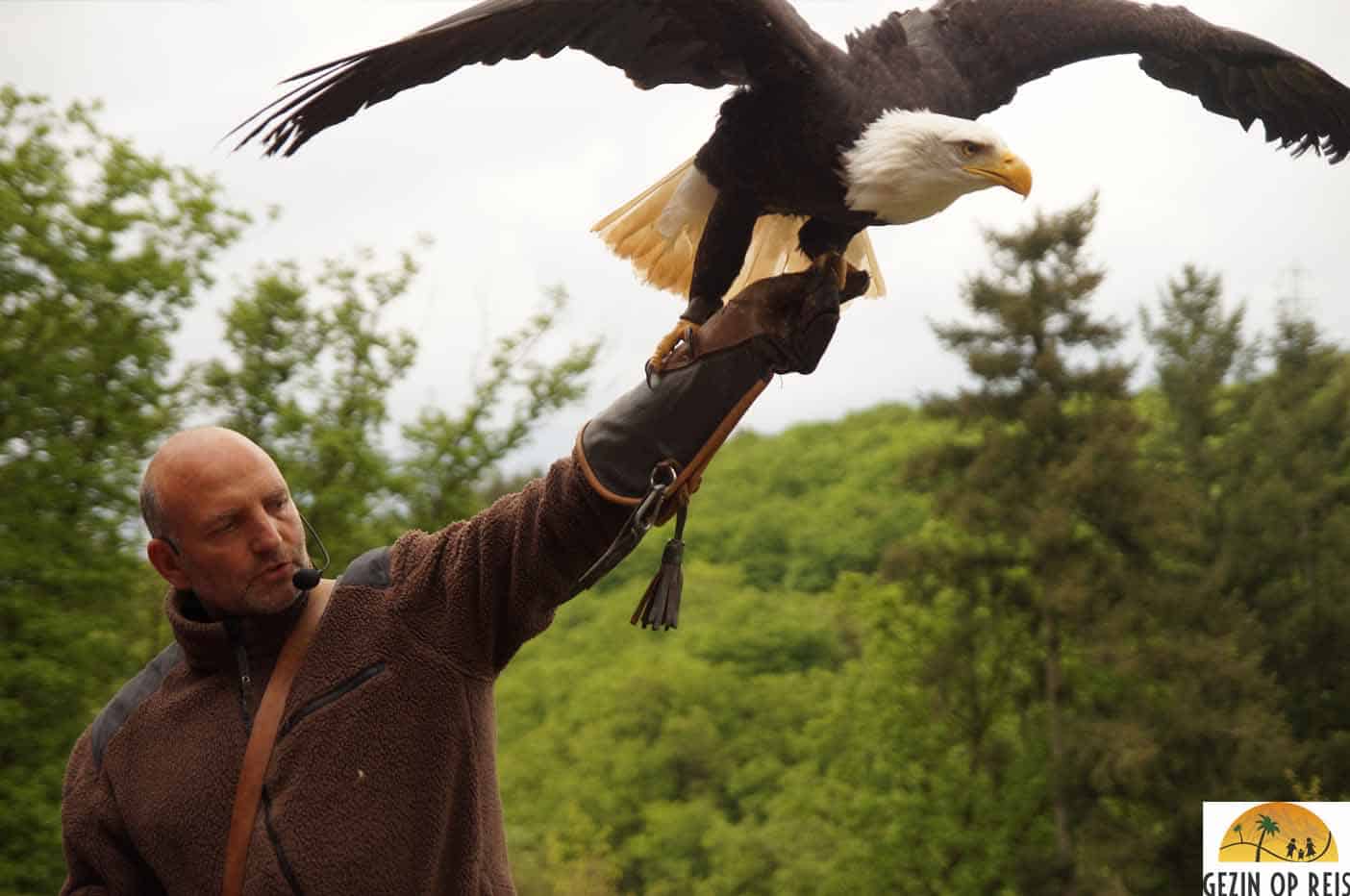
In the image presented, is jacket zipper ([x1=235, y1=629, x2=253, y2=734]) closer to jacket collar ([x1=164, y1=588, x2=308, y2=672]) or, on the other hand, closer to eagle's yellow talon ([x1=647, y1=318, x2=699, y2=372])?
jacket collar ([x1=164, y1=588, x2=308, y2=672])

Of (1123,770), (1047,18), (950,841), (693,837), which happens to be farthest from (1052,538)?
(1047,18)

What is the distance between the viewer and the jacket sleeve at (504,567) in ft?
6.23

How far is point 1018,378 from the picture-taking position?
25.9 meters

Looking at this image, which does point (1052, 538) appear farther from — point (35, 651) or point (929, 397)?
point (35, 651)

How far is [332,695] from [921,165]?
4.69 ft

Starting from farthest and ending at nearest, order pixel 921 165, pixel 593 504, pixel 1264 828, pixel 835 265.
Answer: pixel 1264 828
pixel 921 165
pixel 835 265
pixel 593 504

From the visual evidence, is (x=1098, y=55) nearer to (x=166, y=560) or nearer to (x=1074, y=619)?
(x=166, y=560)

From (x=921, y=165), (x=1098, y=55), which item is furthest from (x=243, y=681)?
(x=1098, y=55)

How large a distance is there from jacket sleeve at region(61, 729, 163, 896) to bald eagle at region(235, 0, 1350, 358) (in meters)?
0.96

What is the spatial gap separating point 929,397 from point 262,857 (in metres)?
25.6

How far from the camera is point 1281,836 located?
11531 millimetres

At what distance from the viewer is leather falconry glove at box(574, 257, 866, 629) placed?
75.5 inches

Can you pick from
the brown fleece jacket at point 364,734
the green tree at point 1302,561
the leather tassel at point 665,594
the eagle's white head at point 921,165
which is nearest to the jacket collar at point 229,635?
the brown fleece jacket at point 364,734

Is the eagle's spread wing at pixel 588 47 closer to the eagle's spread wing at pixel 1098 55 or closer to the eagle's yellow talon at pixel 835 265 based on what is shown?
the eagle's spread wing at pixel 1098 55
